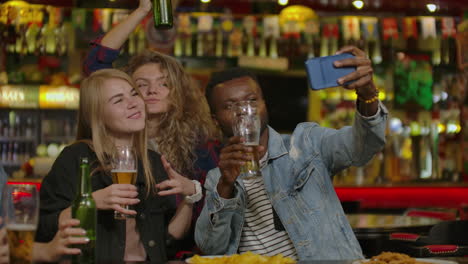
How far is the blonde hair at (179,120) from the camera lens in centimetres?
294

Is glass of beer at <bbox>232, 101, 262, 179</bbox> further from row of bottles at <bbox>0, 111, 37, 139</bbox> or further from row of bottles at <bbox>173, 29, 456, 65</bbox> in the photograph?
row of bottles at <bbox>0, 111, 37, 139</bbox>

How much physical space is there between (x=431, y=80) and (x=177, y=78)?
5.83m

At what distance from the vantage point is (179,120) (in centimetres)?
308

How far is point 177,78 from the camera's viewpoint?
309 centimetres

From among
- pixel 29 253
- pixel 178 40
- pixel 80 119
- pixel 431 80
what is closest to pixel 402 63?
pixel 431 80

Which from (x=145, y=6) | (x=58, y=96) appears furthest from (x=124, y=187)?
(x=58, y=96)

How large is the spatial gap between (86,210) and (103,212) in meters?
0.55

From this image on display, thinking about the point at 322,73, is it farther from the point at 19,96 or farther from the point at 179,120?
the point at 19,96

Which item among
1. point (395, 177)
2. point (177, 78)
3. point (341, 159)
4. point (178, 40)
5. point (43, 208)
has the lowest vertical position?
point (395, 177)

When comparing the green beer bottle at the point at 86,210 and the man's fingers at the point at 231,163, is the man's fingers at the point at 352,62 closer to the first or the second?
the man's fingers at the point at 231,163

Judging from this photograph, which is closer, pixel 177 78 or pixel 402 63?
pixel 177 78

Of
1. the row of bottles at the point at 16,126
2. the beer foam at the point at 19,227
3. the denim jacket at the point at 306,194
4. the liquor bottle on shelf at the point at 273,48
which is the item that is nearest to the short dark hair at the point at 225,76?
the denim jacket at the point at 306,194

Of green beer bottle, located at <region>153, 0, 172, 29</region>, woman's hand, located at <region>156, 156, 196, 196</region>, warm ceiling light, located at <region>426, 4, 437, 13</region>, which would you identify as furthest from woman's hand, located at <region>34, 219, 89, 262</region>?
warm ceiling light, located at <region>426, 4, 437, 13</region>

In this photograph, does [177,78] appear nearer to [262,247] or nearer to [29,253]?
[262,247]
